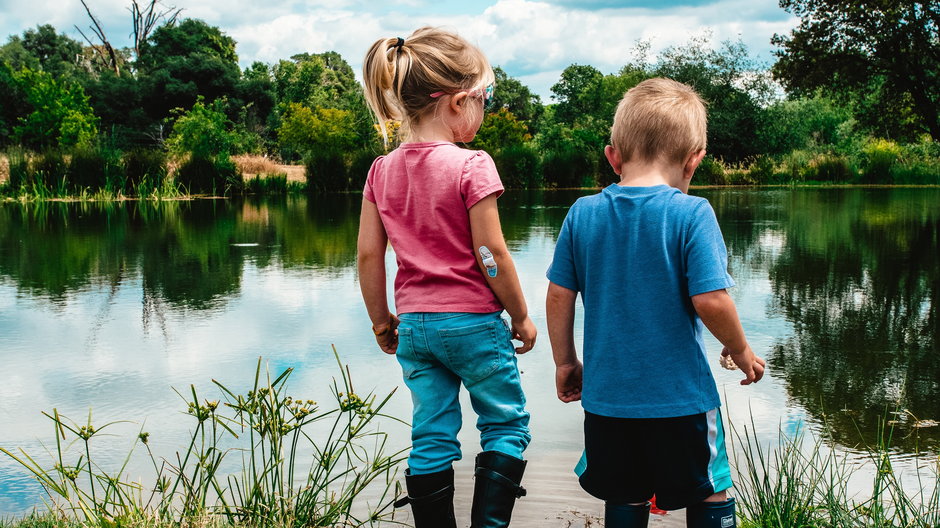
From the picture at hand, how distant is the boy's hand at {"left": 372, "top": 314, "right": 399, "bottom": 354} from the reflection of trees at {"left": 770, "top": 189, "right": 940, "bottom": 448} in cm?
162

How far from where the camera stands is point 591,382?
6.50ft

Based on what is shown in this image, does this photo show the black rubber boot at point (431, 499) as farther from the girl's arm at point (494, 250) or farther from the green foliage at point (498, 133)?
the green foliage at point (498, 133)

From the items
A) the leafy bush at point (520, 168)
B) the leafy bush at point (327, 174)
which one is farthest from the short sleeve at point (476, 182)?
the leafy bush at point (520, 168)

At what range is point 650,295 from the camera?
6.23ft

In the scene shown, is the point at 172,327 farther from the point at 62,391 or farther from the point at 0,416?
the point at 0,416

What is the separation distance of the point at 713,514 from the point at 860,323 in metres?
3.67

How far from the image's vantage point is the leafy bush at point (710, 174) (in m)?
26.5

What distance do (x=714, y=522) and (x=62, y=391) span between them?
118 inches

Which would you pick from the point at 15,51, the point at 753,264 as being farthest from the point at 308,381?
the point at 15,51

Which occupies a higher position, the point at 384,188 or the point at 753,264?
the point at 384,188

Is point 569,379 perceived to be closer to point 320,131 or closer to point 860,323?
point 860,323

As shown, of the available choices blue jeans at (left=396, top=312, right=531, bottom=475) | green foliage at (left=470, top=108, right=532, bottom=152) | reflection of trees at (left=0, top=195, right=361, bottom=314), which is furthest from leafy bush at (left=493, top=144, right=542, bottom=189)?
blue jeans at (left=396, top=312, right=531, bottom=475)

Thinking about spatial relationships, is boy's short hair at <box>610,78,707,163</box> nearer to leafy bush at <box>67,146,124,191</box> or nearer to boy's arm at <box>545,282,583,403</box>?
boy's arm at <box>545,282,583,403</box>

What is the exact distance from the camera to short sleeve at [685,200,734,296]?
1.83 meters
